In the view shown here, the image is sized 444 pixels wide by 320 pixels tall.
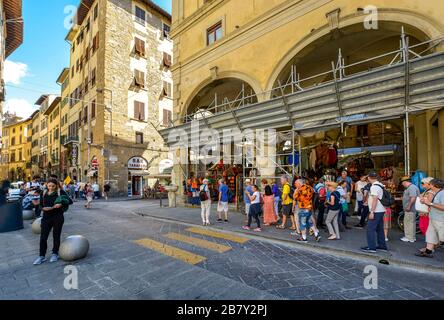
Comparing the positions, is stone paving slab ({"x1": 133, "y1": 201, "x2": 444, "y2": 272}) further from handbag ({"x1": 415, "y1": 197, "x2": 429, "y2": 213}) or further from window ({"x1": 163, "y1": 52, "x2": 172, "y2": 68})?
window ({"x1": 163, "y1": 52, "x2": 172, "y2": 68})

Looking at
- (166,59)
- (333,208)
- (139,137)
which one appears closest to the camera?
(333,208)

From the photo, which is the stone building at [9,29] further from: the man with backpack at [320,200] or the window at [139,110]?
the man with backpack at [320,200]

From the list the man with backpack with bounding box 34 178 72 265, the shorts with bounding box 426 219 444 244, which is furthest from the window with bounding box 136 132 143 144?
the shorts with bounding box 426 219 444 244

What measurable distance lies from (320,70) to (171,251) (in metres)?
11.4

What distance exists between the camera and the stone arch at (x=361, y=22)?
7043 millimetres

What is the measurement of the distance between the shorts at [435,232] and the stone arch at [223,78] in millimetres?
7678

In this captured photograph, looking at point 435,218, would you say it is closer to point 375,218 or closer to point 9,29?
point 375,218

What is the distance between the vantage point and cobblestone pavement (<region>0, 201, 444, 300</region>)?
3.66m

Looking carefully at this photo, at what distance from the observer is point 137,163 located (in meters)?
26.2

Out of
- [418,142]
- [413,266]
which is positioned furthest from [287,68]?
[413,266]

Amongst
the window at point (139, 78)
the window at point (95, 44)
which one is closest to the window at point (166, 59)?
the window at point (139, 78)

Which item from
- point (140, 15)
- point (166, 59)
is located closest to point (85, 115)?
point (166, 59)

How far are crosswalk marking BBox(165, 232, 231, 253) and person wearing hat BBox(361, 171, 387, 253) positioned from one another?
329 centimetres

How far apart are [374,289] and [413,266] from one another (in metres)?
1.65
